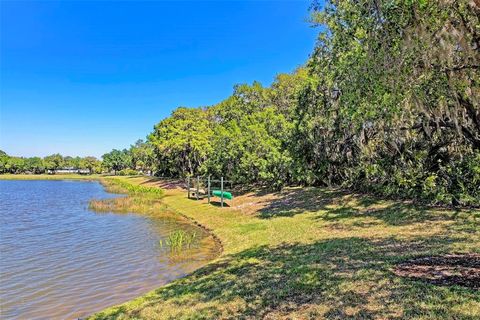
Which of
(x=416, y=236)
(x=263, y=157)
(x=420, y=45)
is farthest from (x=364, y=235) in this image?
(x=263, y=157)

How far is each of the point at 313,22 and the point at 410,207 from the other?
9035mm

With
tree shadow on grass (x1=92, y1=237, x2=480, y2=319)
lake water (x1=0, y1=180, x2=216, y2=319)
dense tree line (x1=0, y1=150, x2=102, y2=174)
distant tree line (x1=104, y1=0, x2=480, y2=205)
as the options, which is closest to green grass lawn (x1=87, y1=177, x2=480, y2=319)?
tree shadow on grass (x1=92, y1=237, x2=480, y2=319)

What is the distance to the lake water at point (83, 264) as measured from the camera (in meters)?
8.67

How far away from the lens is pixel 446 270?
20.9 feet

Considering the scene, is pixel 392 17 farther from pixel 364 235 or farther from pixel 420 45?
pixel 364 235

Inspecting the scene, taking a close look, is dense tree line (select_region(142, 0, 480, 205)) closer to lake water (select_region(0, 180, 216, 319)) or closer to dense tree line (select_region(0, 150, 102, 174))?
lake water (select_region(0, 180, 216, 319))

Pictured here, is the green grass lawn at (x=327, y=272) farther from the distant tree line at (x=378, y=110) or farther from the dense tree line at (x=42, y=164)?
the dense tree line at (x=42, y=164)

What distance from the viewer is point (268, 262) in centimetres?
881

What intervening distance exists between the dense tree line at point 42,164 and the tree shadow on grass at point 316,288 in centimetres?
12561

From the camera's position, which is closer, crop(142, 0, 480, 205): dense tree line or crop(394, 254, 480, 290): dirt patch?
crop(142, 0, 480, 205): dense tree line

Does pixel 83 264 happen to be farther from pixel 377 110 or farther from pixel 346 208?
pixel 346 208

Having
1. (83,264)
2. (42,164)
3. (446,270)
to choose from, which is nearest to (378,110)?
(446,270)

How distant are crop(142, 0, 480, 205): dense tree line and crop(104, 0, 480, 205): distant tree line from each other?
25 millimetres

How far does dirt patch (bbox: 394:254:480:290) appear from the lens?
228 inches
